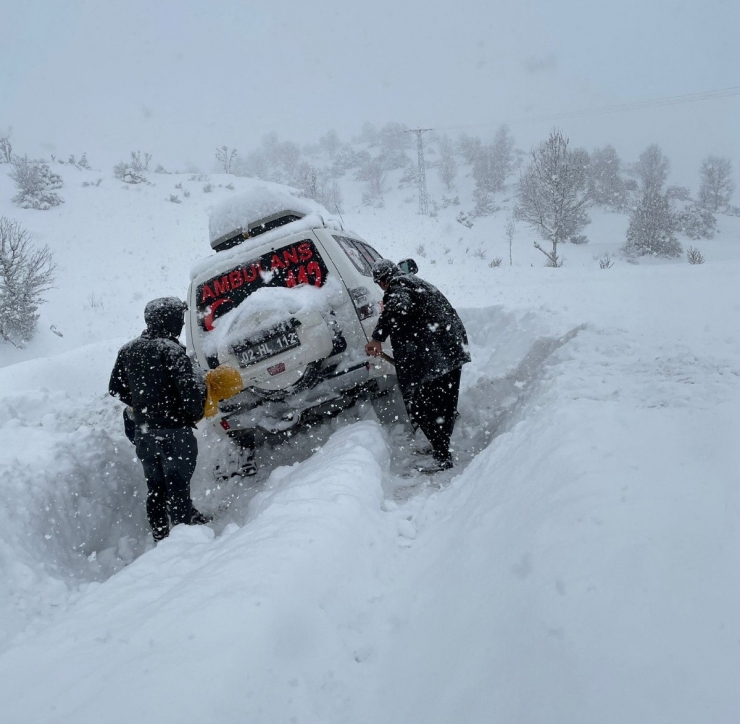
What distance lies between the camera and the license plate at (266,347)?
3.80 metres

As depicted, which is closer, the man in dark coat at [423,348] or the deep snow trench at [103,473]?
the deep snow trench at [103,473]

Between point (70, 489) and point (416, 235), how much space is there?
72.1 ft

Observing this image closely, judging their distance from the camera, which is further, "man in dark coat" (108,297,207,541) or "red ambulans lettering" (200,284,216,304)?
"red ambulans lettering" (200,284,216,304)

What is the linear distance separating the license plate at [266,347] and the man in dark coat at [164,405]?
504 millimetres

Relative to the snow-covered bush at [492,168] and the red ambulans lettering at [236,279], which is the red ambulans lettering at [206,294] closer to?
the red ambulans lettering at [236,279]

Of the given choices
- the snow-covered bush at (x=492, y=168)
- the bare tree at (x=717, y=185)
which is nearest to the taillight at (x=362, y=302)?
the snow-covered bush at (x=492, y=168)

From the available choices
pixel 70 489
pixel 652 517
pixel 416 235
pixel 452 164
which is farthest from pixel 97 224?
pixel 452 164

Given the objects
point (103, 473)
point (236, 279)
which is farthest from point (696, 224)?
point (103, 473)

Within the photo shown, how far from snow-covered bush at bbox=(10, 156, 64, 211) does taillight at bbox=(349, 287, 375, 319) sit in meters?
26.2

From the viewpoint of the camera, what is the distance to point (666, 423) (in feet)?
7.92

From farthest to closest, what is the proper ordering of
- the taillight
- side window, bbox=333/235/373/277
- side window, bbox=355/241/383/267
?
side window, bbox=355/241/383/267
side window, bbox=333/235/373/277
the taillight

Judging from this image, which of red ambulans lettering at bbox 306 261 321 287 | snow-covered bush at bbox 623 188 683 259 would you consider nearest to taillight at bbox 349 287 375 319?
red ambulans lettering at bbox 306 261 321 287

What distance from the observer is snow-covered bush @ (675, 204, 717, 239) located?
3228 centimetres

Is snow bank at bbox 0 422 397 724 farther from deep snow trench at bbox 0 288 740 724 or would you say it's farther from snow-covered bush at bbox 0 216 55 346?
snow-covered bush at bbox 0 216 55 346
